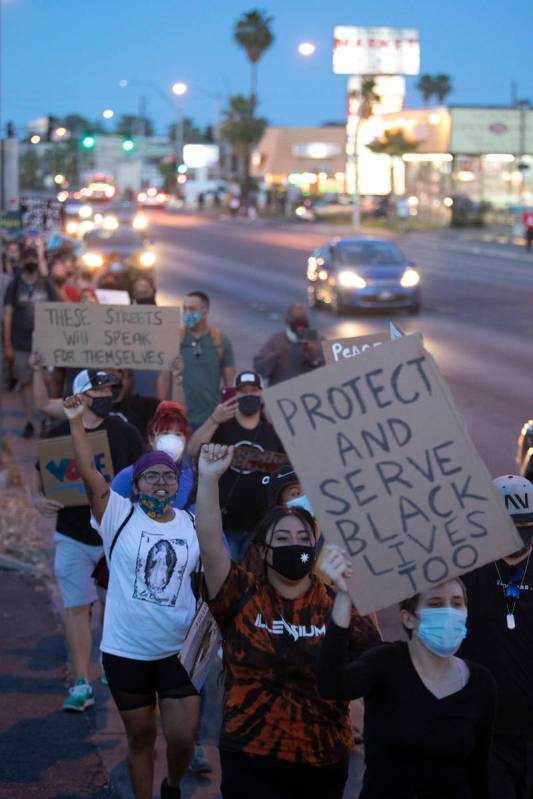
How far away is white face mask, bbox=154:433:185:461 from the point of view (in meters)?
6.78

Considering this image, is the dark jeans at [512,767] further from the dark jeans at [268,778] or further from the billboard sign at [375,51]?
the billboard sign at [375,51]

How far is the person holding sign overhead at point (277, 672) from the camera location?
4.62 meters

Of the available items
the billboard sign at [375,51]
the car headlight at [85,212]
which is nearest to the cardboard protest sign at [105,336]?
the car headlight at [85,212]

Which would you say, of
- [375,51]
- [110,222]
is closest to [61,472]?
[110,222]

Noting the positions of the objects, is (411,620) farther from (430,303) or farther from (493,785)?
(430,303)

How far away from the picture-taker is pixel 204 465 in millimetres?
4855

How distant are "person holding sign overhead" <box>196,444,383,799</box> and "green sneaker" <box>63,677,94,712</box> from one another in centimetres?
268

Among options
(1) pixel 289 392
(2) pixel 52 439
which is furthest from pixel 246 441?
(1) pixel 289 392

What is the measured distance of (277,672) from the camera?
4652 millimetres

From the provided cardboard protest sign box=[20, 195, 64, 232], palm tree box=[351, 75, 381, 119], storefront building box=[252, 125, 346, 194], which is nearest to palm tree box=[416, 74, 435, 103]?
storefront building box=[252, 125, 346, 194]

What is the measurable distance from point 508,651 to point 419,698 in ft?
2.48

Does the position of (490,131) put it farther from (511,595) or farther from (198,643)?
(511,595)

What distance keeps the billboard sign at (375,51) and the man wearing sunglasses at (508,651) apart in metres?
95.8

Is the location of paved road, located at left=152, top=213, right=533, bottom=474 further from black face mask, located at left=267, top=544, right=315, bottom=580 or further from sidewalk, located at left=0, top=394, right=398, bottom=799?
black face mask, located at left=267, top=544, right=315, bottom=580
